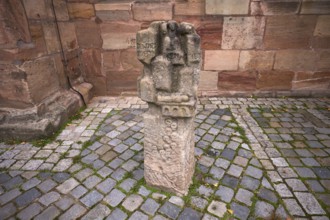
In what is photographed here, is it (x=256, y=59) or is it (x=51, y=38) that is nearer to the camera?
(x=51, y=38)

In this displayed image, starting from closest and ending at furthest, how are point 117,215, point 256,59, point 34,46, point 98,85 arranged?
point 117,215 < point 34,46 < point 256,59 < point 98,85

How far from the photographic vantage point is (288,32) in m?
4.99

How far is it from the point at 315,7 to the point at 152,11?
3.50 m

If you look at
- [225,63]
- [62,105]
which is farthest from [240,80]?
[62,105]

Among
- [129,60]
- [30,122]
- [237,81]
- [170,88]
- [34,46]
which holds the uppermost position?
[34,46]

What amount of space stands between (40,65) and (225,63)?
3.90 metres

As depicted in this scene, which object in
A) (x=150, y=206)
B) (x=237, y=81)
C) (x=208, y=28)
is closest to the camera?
(x=150, y=206)

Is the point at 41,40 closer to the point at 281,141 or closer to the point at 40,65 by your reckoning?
the point at 40,65


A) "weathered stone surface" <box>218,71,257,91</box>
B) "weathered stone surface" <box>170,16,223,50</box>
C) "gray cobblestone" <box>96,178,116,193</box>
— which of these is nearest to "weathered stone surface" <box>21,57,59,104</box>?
"gray cobblestone" <box>96,178,116,193</box>

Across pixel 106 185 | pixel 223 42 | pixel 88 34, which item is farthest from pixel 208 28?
pixel 106 185

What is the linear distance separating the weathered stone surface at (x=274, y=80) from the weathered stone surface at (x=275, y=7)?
Answer: 132 cm

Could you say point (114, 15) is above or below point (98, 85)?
Answer: above

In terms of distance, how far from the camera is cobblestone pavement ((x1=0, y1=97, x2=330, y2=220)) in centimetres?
245

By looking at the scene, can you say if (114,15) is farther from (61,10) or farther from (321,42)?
(321,42)
